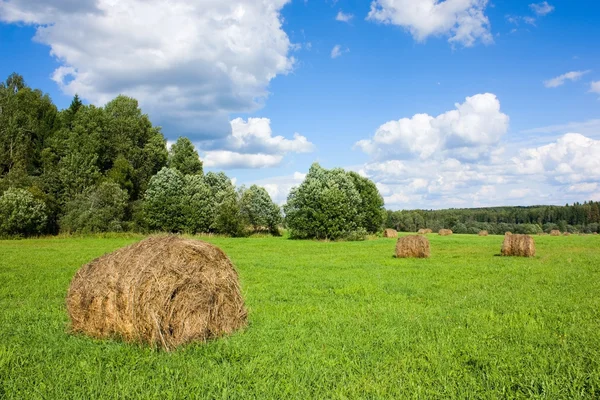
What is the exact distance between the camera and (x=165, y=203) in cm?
5347

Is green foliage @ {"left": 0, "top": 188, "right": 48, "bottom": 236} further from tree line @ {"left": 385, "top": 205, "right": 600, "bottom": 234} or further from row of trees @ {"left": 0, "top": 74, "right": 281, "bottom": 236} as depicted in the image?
tree line @ {"left": 385, "top": 205, "right": 600, "bottom": 234}

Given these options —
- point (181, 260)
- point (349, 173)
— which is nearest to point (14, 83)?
point (349, 173)

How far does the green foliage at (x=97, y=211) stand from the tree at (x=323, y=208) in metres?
20.9

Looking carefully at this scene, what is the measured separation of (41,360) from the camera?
22.0 feet

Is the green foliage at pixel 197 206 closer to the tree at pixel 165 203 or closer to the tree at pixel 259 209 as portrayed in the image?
the tree at pixel 165 203

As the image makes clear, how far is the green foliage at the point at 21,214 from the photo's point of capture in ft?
139

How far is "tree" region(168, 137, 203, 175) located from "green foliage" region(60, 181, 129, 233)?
14998mm

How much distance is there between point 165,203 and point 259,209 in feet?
48.2

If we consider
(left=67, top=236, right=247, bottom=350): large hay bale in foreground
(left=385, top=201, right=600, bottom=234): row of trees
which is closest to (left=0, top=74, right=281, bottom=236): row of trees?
(left=67, top=236, right=247, bottom=350): large hay bale in foreground

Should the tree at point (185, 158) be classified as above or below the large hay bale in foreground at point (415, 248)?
above

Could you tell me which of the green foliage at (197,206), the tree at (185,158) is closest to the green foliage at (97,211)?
the green foliage at (197,206)

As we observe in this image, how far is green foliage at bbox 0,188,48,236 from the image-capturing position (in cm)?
4222

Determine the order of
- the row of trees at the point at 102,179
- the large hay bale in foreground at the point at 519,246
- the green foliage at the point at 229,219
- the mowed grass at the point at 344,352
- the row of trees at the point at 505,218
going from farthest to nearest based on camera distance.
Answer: the row of trees at the point at 505,218, the green foliage at the point at 229,219, the row of trees at the point at 102,179, the large hay bale in foreground at the point at 519,246, the mowed grass at the point at 344,352

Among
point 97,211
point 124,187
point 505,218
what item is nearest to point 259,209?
point 124,187
